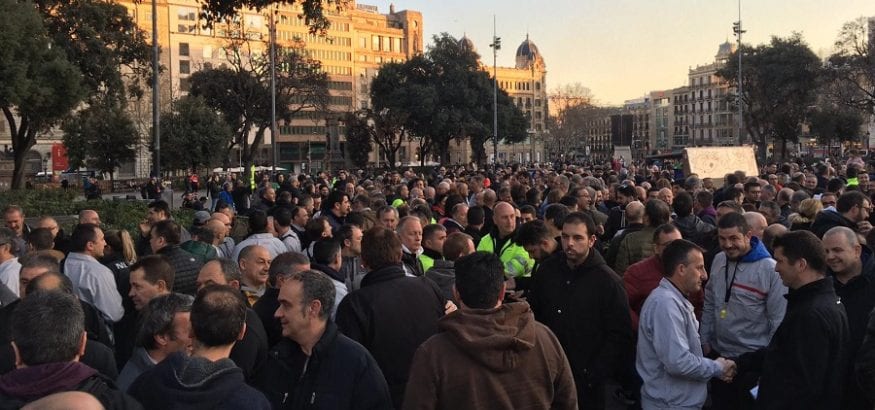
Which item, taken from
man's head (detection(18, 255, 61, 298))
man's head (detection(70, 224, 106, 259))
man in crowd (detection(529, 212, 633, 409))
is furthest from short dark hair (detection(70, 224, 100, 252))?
man in crowd (detection(529, 212, 633, 409))

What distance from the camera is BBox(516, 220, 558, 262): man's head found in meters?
6.44

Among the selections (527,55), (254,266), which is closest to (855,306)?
(254,266)

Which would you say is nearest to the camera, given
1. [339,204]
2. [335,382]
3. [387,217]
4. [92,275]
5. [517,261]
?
[335,382]

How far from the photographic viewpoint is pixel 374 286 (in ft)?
14.4

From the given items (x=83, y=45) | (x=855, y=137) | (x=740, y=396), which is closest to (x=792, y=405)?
(x=740, y=396)

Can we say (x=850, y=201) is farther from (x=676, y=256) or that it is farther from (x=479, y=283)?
(x=479, y=283)

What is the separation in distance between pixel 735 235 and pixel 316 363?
3072 millimetres

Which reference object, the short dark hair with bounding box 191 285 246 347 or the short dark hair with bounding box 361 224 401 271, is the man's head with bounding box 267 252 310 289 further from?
the short dark hair with bounding box 191 285 246 347

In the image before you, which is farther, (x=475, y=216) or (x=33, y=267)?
(x=475, y=216)

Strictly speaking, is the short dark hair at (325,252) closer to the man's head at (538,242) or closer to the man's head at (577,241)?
the man's head at (577,241)

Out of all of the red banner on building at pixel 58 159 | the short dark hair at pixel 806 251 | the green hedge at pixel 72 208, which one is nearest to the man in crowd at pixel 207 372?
the short dark hair at pixel 806 251

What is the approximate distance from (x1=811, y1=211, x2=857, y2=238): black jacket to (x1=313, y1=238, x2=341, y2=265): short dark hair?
4.70m

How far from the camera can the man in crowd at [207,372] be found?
9.66 feet

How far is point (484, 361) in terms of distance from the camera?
307 centimetres
